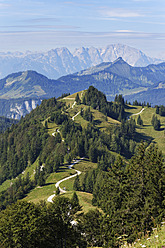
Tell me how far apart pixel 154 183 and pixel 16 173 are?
162 meters

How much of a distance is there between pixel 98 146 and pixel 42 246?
158m

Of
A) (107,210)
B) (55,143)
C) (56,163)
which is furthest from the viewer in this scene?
(55,143)

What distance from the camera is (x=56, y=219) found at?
151 feet

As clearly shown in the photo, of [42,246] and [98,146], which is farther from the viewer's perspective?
[98,146]

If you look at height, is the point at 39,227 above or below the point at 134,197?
below

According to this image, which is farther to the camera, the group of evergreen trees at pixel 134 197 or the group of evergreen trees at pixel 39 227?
the group of evergreen trees at pixel 134 197

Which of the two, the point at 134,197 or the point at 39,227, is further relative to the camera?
the point at 134,197

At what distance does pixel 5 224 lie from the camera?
42.8m

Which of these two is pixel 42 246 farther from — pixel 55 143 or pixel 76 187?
pixel 55 143

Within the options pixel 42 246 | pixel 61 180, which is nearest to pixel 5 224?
pixel 42 246

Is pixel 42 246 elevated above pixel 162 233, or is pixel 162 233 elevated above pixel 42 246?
pixel 162 233

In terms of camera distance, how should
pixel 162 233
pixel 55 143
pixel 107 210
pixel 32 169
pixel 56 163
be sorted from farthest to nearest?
pixel 55 143, pixel 32 169, pixel 56 163, pixel 107 210, pixel 162 233

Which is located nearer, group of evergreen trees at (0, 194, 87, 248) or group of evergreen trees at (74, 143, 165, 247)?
group of evergreen trees at (0, 194, 87, 248)

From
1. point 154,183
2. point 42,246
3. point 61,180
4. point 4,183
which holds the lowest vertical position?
point 4,183
